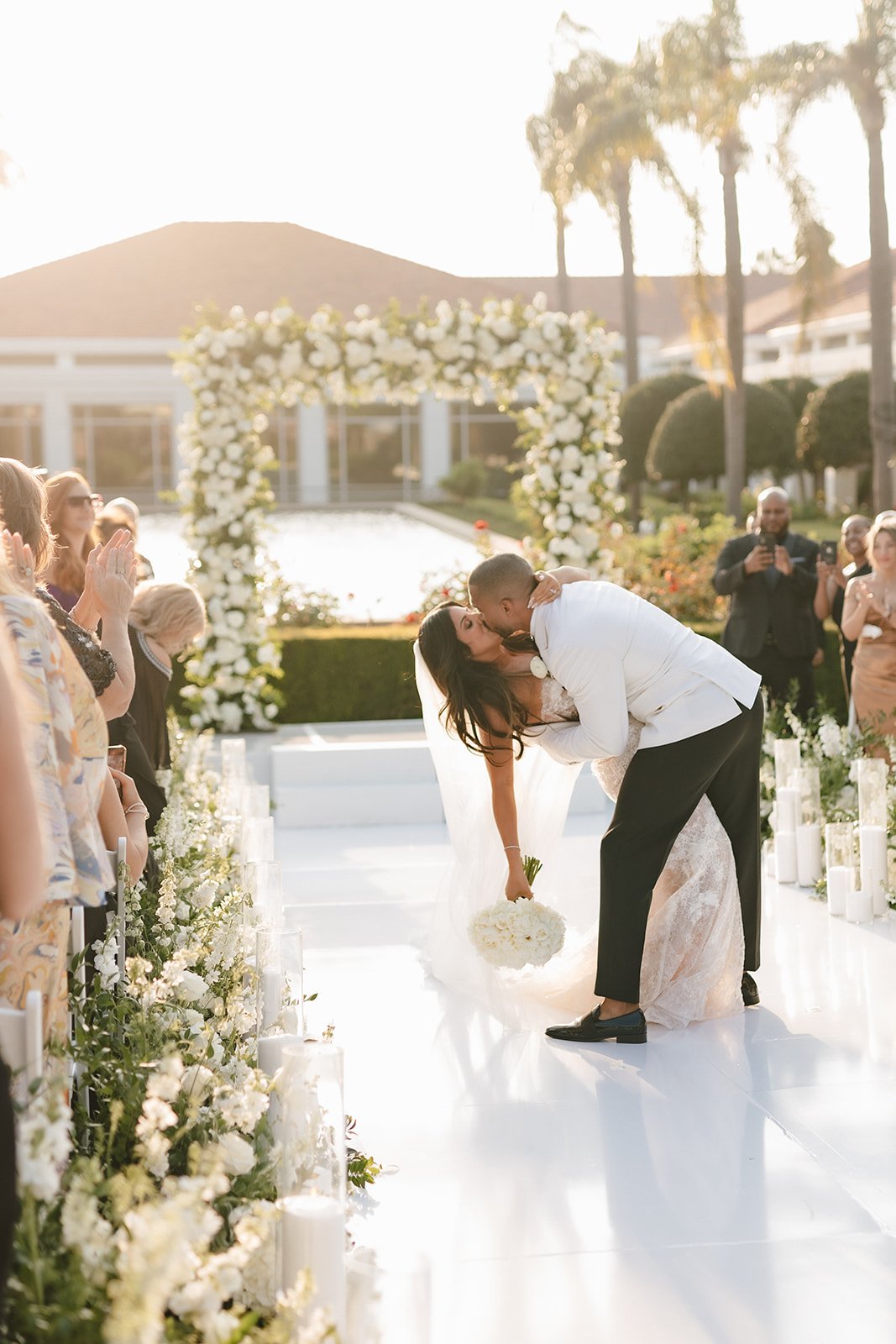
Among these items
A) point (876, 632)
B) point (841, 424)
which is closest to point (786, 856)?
point (876, 632)

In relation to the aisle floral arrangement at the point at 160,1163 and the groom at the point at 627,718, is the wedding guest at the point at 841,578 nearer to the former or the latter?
the groom at the point at 627,718

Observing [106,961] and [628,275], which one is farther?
[628,275]

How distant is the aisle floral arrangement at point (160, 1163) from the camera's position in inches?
71.7

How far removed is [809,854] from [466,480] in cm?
2728

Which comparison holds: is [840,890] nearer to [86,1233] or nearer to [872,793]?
[872,793]

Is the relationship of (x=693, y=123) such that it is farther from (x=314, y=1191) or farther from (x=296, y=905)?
(x=314, y=1191)

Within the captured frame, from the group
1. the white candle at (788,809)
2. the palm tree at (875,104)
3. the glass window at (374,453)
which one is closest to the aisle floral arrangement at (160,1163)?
the white candle at (788,809)

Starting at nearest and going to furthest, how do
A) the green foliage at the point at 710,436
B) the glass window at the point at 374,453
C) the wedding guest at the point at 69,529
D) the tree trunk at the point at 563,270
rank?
the wedding guest at the point at 69,529 → the green foliage at the point at 710,436 → the tree trunk at the point at 563,270 → the glass window at the point at 374,453

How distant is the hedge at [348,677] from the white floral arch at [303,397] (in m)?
0.48

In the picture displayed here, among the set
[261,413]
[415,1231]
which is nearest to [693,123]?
[261,413]

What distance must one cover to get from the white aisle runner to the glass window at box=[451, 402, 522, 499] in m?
30.5

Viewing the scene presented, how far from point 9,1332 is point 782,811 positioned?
5.41 m

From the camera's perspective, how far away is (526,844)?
5.31 metres

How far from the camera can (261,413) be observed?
1159 centimetres
